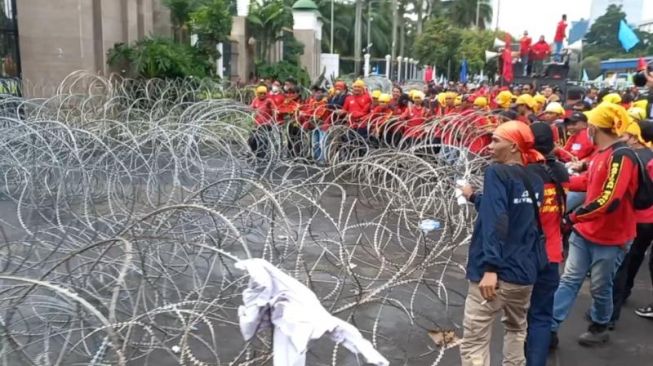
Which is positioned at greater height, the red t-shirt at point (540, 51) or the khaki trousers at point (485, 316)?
the red t-shirt at point (540, 51)

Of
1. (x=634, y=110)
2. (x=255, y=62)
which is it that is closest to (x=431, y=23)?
(x=255, y=62)

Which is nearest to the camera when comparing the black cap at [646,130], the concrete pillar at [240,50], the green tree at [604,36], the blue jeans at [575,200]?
the black cap at [646,130]

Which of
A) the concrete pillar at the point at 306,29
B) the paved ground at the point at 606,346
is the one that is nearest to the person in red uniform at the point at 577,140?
the paved ground at the point at 606,346

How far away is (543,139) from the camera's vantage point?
3641 mm

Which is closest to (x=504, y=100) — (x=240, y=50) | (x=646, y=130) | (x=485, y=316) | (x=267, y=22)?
(x=646, y=130)

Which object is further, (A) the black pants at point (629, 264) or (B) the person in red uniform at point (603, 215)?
(A) the black pants at point (629, 264)

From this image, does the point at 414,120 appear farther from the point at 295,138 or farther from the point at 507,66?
the point at 507,66

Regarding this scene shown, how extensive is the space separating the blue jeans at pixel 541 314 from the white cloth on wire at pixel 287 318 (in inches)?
69.7

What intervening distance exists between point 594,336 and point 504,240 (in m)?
1.91

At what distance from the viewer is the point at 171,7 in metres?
21.4

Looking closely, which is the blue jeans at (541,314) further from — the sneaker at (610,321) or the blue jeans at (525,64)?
the blue jeans at (525,64)

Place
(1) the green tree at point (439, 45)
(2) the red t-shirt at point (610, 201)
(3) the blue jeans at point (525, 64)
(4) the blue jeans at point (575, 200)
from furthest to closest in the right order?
(1) the green tree at point (439, 45)
(3) the blue jeans at point (525, 64)
(4) the blue jeans at point (575, 200)
(2) the red t-shirt at point (610, 201)

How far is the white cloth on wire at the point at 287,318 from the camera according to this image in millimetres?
2340

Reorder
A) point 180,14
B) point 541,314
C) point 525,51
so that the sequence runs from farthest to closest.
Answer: point 180,14
point 525,51
point 541,314
